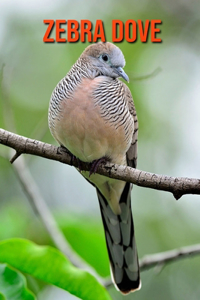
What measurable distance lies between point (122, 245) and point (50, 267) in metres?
2.08

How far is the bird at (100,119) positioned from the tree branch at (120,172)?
0.58 feet

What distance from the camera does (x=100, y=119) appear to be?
13.2 ft

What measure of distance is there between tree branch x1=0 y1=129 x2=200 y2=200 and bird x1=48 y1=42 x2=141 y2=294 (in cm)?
18

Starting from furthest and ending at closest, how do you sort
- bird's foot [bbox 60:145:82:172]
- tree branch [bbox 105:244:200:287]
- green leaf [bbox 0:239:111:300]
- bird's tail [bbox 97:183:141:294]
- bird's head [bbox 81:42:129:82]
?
bird's tail [bbox 97:183:141:294] < bird's head [bbox 81:42:129:82] < bird's foot [bbox 60:145:82:172] < tree branch [bbox 105:244:200:287] < green leaf [bbox 0:239:111:300]

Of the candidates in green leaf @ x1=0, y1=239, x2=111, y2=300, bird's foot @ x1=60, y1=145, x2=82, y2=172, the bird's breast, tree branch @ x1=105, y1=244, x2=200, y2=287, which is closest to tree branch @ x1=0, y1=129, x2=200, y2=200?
bird's foot @ x1=60, y1=145, x2=82, y2=172

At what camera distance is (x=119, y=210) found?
4.94 meters

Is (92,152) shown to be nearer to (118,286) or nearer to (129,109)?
(129,109)

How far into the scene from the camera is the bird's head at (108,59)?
166 inches

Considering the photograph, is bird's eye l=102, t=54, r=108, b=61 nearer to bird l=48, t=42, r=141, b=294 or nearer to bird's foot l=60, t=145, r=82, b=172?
Answer: bird l=48, t=42, r=141, b=294

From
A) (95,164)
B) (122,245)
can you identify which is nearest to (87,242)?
(122,245)

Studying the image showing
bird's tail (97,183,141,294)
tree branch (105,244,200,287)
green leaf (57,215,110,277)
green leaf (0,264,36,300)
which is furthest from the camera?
green leaf (57,215,110,277)

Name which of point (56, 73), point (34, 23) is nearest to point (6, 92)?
point (56, 73)

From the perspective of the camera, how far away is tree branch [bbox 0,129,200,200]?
3.12 metres

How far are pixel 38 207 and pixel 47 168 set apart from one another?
207 inches
